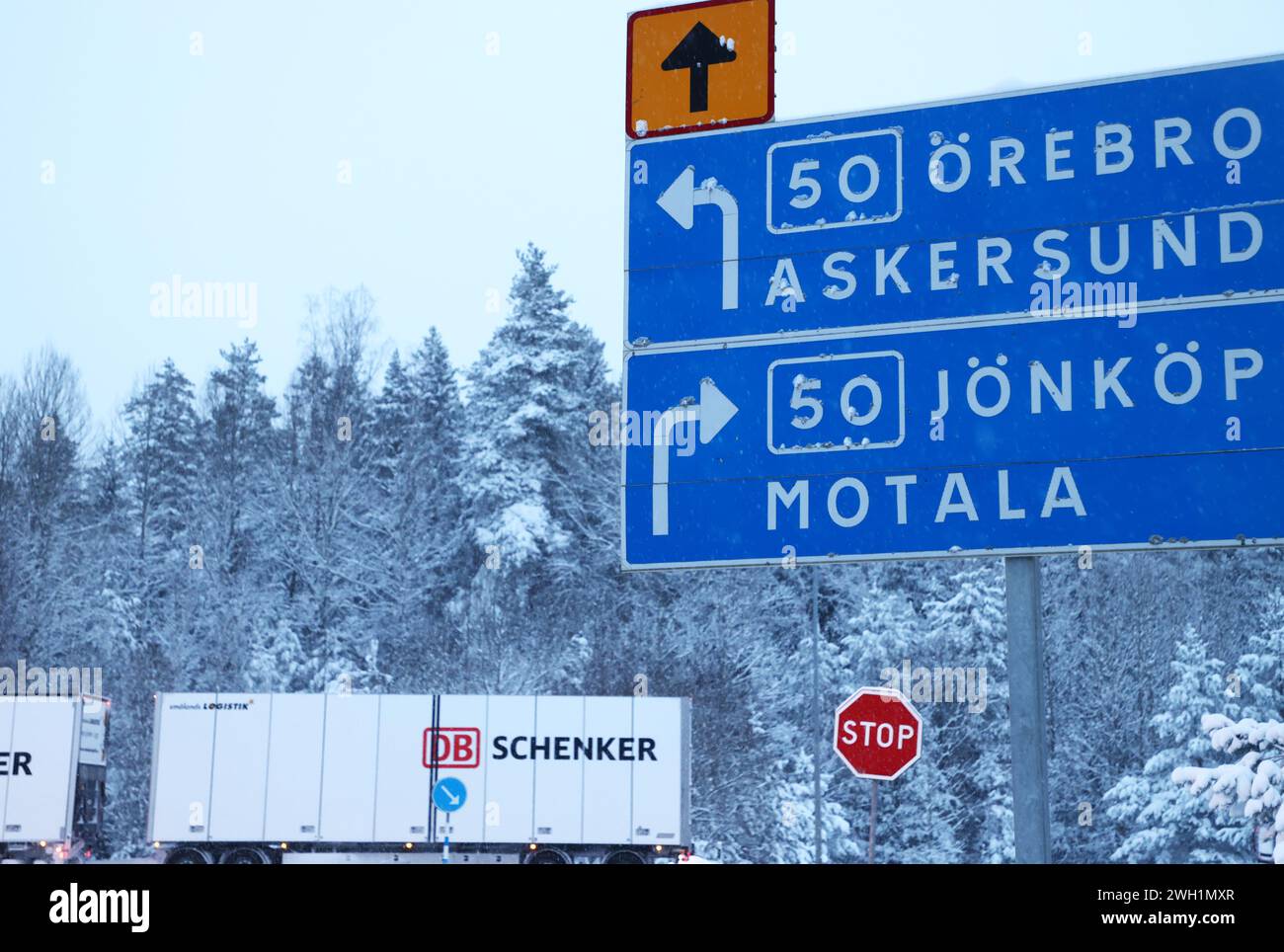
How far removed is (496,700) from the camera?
30.0 m

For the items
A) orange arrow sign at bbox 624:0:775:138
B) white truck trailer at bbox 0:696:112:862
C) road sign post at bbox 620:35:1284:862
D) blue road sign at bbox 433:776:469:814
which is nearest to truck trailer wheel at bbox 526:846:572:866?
blue road sign at bbox 433:776:469:814

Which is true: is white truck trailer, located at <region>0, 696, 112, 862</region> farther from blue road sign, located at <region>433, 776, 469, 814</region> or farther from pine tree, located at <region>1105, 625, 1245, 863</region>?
pine tree, located at <region>1105, 625, 1245, 863</region>

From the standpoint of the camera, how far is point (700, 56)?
7434mm

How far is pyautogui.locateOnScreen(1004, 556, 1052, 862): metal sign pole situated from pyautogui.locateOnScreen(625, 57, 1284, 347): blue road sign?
1.31 meters

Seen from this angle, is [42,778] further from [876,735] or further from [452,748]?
[876,735]

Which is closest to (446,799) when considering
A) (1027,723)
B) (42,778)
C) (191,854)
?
(191,854)

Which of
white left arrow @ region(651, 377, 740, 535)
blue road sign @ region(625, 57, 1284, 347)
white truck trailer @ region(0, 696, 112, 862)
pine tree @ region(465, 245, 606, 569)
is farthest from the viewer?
pine tree @ region(465, 245, 606, 569)

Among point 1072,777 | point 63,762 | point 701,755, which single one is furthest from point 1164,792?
point 63,762

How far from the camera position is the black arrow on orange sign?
7.38m

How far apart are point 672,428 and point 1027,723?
84.8 inches

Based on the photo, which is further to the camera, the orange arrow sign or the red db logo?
the red db logo

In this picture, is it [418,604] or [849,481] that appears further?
[418,604]
